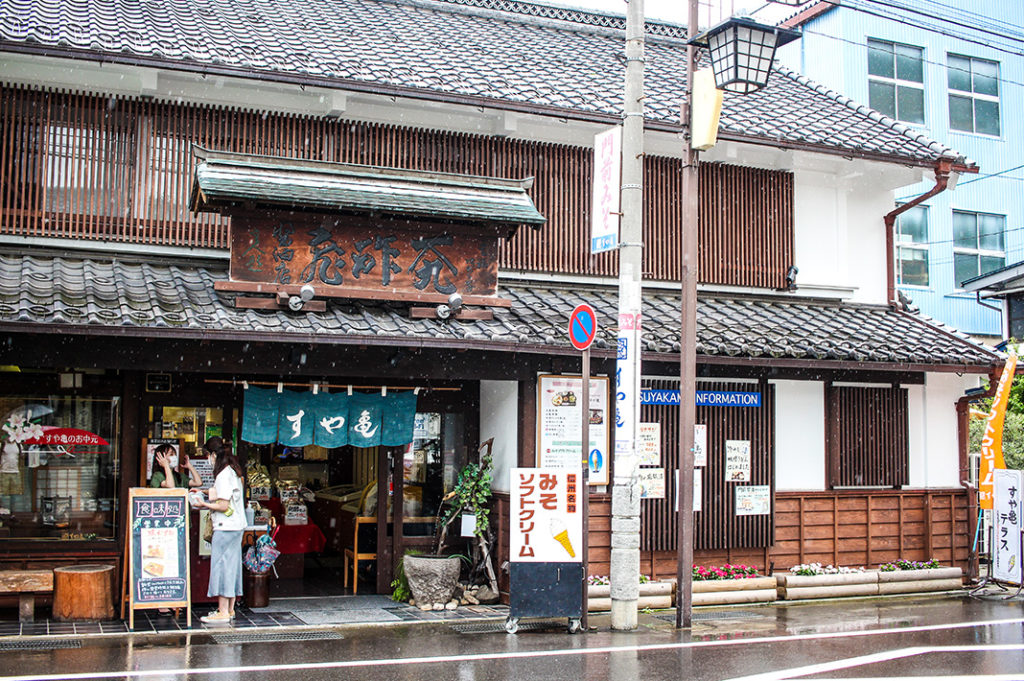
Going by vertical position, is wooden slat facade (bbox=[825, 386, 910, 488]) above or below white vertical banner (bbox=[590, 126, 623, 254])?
below

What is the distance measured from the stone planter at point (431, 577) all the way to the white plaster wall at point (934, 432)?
291 inches

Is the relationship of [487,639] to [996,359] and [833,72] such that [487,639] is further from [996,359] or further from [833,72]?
[833,72]

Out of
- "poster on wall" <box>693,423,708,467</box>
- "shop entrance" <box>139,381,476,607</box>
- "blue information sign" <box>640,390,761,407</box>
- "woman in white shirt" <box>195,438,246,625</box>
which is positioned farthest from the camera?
"poster on wall" <box>693,423,708,467</box>

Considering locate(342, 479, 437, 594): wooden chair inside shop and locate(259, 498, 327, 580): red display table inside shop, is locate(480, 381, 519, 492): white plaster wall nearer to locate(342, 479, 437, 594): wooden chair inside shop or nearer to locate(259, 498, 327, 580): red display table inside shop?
locate(342, 479, 437, 594): wooden chair inside shop

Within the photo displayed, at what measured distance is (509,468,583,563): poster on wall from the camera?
11.6 m

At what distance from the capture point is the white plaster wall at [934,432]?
15.8m

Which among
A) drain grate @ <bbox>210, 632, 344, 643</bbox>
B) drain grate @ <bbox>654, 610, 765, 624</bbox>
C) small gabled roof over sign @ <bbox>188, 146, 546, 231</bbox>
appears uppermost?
small gabled roof over sign @ <bbox>188, 146, 546, 231</bbox>

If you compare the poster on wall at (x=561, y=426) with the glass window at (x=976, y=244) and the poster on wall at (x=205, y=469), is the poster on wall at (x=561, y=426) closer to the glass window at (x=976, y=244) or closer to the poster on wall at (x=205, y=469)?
the poster on wall at (x=205, y=469)

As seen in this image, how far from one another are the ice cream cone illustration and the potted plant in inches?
70.0

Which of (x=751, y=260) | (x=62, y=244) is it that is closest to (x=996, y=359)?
(x=751, y=260)

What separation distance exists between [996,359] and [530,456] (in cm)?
727

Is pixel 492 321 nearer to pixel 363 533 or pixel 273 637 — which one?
pixel 363 533

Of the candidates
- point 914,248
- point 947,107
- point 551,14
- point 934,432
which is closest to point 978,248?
point 914,248

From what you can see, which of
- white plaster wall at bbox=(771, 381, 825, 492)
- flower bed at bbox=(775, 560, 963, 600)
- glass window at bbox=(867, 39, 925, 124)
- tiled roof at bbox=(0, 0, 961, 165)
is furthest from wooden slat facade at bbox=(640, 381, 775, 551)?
glass window at bbox=(867, 39, 925, 124)
